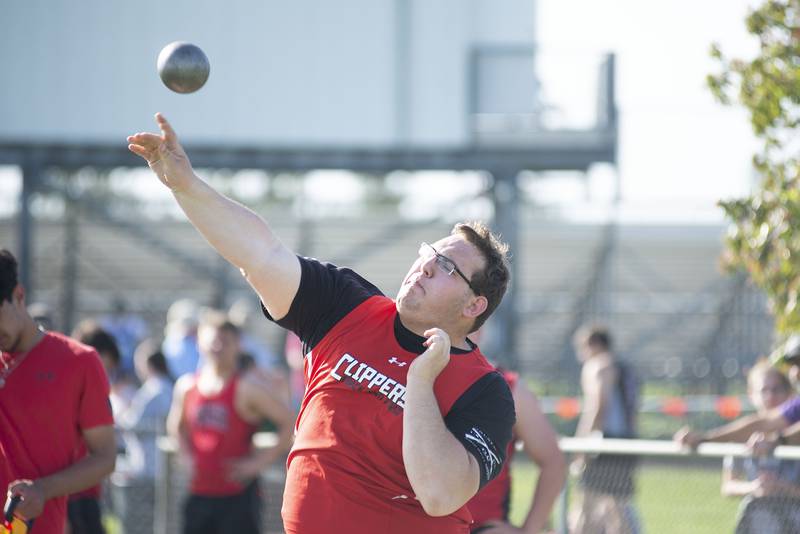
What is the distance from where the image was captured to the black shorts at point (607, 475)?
8922mm

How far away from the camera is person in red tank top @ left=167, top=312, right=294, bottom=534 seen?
340 inches

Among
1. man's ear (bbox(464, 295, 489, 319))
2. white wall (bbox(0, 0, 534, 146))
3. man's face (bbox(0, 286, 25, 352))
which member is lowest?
man's face (bbox(0, 286, 25, 352))

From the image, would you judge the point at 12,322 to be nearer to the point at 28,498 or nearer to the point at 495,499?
the point at 28,498

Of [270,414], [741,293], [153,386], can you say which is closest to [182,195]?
[270,414]

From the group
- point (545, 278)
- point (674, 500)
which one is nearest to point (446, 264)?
point (674, 500)

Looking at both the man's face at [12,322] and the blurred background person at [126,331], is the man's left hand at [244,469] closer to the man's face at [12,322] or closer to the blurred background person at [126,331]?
the man's face at [12,322]

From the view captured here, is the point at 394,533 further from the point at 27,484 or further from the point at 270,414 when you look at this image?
the point at 270,414

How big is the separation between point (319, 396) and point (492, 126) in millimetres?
17043

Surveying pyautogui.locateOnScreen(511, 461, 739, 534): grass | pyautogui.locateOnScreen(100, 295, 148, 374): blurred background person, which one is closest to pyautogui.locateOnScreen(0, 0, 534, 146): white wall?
pyautogui.locateOnScreen(100, 295, 148, 374): blurred background person

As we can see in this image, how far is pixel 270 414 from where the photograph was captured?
866 centimetres

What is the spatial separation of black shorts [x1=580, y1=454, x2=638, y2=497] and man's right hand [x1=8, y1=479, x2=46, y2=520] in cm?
483

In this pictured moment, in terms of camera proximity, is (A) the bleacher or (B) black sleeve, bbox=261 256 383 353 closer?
(B) black sleeve, bbox=261 256 383 353

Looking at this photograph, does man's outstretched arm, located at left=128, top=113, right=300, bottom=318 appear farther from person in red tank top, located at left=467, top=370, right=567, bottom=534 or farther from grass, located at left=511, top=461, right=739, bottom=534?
grass, located at left=511, top=461, right=739, bottom=534

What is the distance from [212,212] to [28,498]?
5.52 ft
